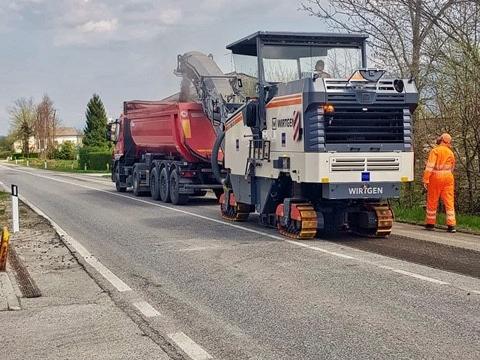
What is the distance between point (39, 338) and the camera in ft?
20.8

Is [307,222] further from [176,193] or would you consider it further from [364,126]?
[176,193]

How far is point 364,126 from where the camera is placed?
11.6m

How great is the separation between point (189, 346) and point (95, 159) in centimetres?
6223

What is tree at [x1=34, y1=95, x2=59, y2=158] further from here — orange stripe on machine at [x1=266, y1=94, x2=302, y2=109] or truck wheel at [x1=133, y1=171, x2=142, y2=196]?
orange stripe on machine at [x1=266, y1=94, x2=302, y2=109]

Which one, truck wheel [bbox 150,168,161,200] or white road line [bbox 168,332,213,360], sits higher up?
truck wheel [bbox 150,168,161,200]

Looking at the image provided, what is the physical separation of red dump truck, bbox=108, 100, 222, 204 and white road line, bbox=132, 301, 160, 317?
1223cm

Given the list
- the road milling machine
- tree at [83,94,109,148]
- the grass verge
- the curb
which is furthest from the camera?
tree at [83,94,109,148]

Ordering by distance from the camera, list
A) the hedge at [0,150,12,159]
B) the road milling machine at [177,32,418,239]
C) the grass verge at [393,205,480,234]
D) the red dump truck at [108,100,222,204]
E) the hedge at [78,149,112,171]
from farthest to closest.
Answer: the hedge at [0,150,12,159] < the hedge at [78,149,112,171] < the red dump truck at [108,100,222,204] < the grass verge at [393,205,480,234] < the road milling machine at [177,32,418,239]

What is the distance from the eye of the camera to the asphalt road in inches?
233

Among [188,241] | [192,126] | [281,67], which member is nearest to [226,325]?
[188,241]

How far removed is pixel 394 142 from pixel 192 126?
9039 millimetres

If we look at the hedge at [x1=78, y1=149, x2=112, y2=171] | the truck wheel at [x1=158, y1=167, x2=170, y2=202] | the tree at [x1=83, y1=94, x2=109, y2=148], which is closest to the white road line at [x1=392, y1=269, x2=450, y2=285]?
the truck wheel at [x1=158, y1=167, x2=170, y2=202]

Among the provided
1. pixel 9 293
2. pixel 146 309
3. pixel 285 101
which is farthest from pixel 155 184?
pixel 146 309

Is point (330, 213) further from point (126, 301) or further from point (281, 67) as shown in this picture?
point (126, 301)
